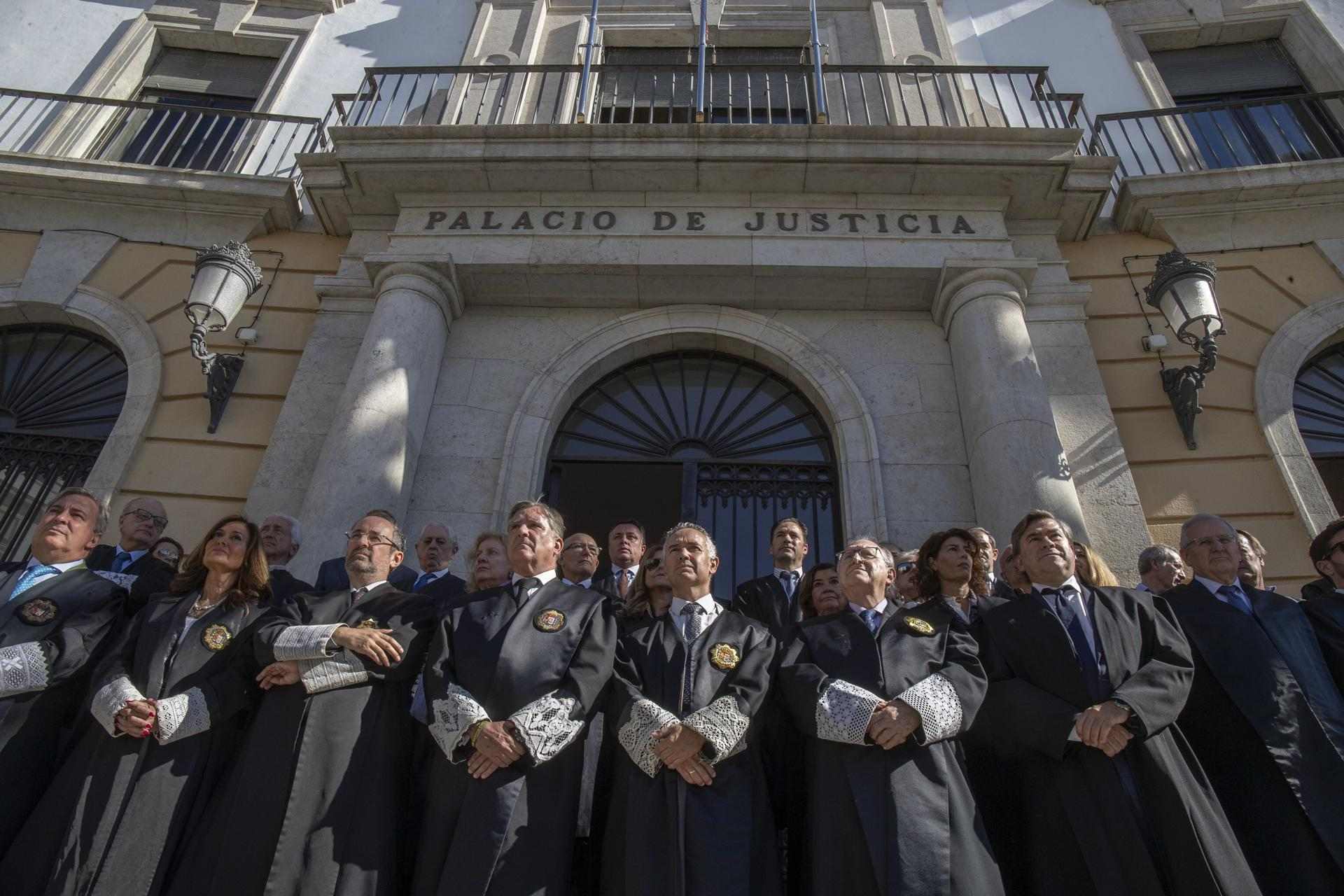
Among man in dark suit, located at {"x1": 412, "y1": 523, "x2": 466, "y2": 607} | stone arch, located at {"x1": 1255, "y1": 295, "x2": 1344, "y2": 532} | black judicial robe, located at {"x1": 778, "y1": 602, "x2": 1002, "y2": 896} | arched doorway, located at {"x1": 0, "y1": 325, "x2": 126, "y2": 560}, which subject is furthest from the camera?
arched doorway, located at {"x1": 0, "y1": 325, "x2": 126, "y2": 560}

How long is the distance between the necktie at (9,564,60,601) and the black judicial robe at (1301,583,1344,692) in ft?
17.5

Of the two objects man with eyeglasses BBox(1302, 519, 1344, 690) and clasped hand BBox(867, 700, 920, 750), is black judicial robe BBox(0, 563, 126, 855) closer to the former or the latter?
clasped hand BBox(867, 700, 920, 750)

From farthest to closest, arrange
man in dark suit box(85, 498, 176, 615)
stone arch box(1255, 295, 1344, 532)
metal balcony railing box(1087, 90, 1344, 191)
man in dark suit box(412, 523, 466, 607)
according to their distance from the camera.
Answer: metal balcony railing box(1087, 90, 1344, 191)
stone arch box(1255, 295, 1344, 532)
man in dark suit box(412, 523, 466, 607)
man in dark suit box(85, 498, 176, 615)

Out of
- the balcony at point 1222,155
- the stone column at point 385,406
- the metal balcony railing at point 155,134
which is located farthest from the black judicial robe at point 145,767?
the balcony at point 1222,155

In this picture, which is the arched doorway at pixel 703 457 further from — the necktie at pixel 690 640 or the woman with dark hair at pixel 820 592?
the necktie at pixel 690 640

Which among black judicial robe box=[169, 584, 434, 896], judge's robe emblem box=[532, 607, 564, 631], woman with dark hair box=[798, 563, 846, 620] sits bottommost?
black judicial robe box=[169, 584, 434, 896]

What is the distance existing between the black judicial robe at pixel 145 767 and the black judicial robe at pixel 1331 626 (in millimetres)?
4184

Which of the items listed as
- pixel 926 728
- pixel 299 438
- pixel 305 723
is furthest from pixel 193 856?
pixel 299 438

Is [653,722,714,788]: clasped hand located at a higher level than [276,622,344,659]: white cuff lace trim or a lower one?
lower

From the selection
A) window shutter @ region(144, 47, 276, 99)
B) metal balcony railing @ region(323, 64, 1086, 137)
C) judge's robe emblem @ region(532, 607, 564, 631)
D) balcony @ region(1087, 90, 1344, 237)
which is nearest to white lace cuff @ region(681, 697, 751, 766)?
judge's robe emblem @ region(532, 607, 564, 631)

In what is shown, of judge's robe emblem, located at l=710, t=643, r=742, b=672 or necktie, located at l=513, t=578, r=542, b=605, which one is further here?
necktie, located at l=513, t=578, r=542, b=605

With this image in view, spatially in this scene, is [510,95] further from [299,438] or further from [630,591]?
[630,591]

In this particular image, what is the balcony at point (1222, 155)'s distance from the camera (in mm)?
7406

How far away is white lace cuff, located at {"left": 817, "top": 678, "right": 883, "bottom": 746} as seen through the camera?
8.70 feet
